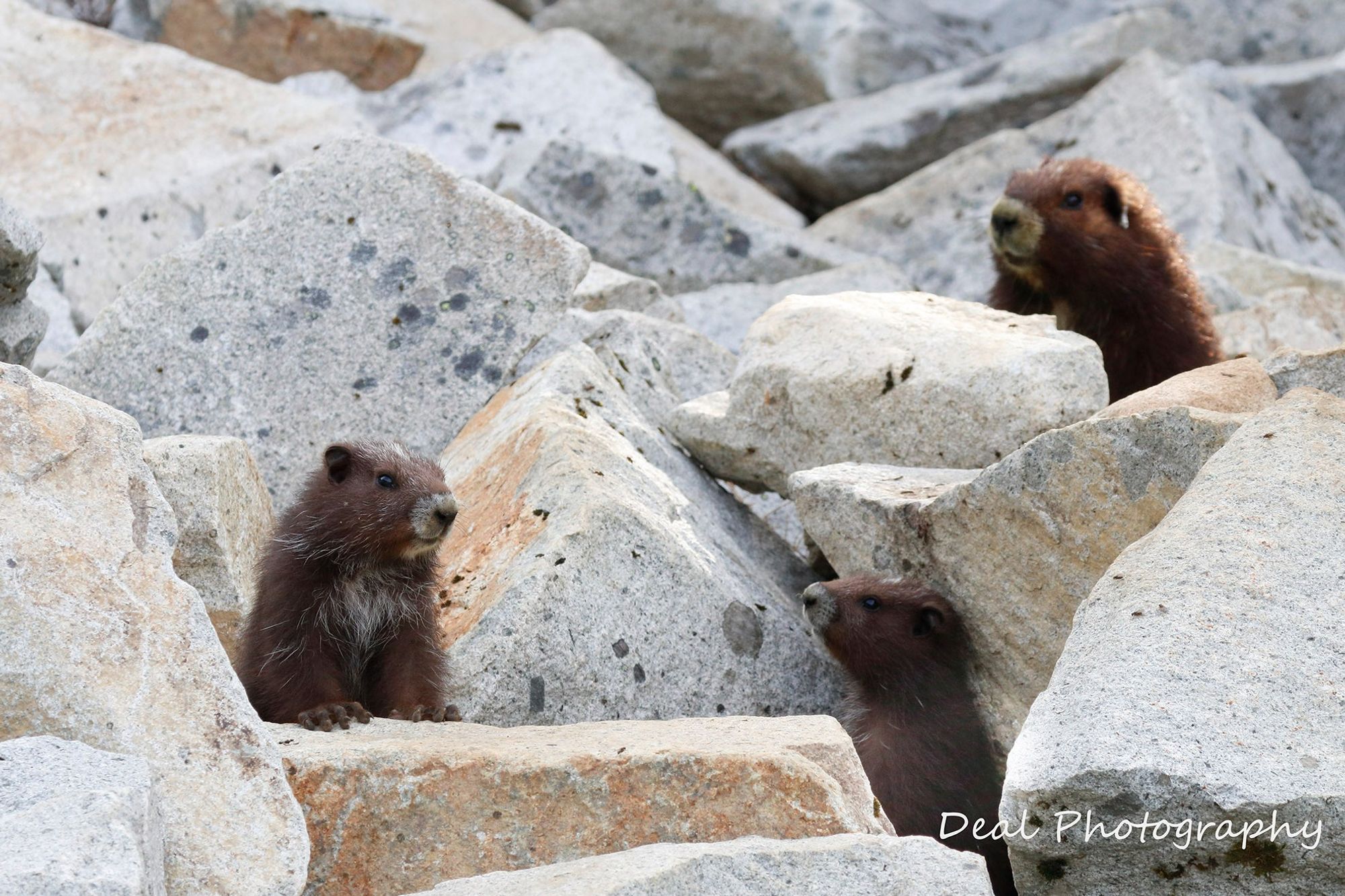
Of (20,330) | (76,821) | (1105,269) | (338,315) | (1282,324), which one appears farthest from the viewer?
(1282,324)

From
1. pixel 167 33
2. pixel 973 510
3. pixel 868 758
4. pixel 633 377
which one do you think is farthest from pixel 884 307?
pixel 167 33

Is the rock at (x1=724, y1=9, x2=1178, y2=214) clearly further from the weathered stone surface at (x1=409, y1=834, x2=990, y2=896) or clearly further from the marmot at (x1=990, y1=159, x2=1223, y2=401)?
the weathered stone surface at (x1=409, y1=834, x2=990, y2=896)

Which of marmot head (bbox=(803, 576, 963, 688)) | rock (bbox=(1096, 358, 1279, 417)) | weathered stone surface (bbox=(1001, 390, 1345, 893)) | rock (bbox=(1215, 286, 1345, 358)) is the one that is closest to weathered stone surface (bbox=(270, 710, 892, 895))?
weathered stone surface (bbox=(1001, 390, 1345, 893))

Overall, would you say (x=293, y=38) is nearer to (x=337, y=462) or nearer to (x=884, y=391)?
(x=337, y=462)

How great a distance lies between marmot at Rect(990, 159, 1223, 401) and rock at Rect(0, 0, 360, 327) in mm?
3894

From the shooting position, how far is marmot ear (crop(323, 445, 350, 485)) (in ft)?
17.7

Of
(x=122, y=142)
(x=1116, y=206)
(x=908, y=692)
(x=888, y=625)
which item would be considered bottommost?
(x=122, y=142)

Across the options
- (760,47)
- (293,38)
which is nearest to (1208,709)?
(293,38)

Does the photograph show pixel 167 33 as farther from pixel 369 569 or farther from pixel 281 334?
pixel 369 569

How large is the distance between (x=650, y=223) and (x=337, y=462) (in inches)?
167

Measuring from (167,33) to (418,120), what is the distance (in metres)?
3.13

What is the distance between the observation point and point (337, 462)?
5.43 m

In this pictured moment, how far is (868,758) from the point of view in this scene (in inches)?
214

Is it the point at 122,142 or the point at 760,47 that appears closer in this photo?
the point at 122,142
